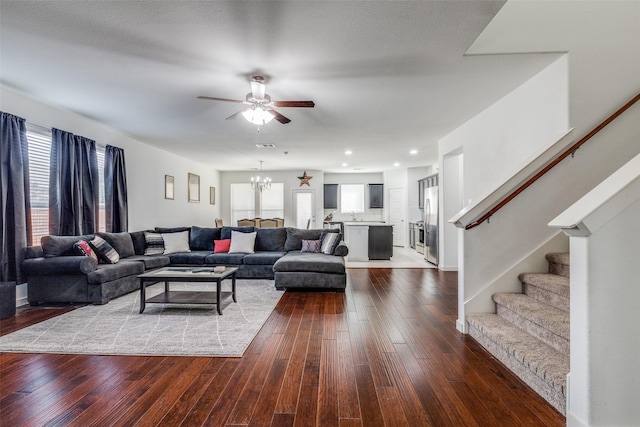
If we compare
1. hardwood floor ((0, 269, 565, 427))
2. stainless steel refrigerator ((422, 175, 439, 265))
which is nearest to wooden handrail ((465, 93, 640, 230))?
hardwood floor ((0, 269, 565, 427))

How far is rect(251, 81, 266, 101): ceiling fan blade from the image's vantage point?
3.15m

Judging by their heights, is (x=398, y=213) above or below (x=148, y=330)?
above

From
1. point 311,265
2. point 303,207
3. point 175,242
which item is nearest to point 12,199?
point 175,242

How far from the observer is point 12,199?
11.9 ft

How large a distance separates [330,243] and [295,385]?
3.43 metres

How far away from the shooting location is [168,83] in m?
3.42

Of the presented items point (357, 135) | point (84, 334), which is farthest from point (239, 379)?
point (357, 135)

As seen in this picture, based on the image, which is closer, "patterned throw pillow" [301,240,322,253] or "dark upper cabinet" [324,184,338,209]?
"patterned throw pillow" [301,240,322,253]

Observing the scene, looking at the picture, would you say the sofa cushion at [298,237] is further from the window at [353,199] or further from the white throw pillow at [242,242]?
the window at [353,199]

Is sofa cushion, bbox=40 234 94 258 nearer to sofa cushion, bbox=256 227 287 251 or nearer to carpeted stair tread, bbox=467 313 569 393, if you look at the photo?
sofa cushion, bbox=256 227 287 251

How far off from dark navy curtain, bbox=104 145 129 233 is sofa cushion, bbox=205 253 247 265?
1.75 metres

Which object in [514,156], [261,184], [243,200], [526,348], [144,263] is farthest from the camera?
[243,200]

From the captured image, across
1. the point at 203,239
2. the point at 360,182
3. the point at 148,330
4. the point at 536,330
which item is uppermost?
the point at 360,182

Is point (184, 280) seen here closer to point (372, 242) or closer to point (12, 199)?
point (12, 199)
